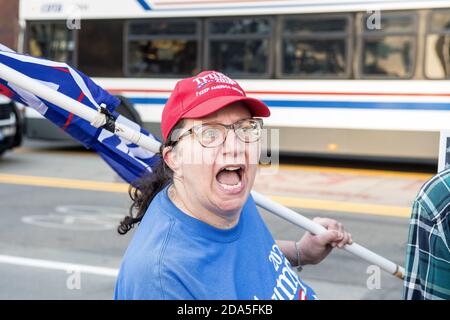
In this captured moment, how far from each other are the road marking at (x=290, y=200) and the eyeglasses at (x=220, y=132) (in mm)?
7595

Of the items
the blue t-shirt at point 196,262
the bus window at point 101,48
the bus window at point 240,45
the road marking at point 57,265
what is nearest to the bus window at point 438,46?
the bus window at point 240,45

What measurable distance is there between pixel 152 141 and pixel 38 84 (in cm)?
51

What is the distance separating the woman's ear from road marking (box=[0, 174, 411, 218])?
24.8 feet

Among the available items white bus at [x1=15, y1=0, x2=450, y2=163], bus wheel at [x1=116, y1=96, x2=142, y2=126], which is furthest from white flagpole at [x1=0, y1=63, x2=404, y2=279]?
white bus at [x1=15, y1=0, x2=450, y2=163]

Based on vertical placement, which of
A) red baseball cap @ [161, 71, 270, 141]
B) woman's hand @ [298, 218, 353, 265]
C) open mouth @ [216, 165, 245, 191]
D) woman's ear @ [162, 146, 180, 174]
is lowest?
woman's hand @ [298, 218, 353, 265]

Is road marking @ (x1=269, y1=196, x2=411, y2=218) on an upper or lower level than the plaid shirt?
lower

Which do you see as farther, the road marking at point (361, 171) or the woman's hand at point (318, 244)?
the road marking at point (361, 171)

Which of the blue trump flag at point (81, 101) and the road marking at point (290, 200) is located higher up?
the blue trump flag at point (81, 101)

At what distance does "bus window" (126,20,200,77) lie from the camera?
14.2m

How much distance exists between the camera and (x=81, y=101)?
10.3ft

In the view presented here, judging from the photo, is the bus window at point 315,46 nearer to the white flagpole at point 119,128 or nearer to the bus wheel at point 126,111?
the bus wheel at point 126,111

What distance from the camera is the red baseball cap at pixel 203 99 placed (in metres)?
2.12

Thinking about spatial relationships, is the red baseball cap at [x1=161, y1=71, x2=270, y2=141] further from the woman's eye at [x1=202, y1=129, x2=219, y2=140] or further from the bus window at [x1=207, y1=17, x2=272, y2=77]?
the bus window at [x1=207, y1=17, x2=272, y2=77]

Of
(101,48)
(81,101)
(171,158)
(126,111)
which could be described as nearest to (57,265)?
(126,111)
